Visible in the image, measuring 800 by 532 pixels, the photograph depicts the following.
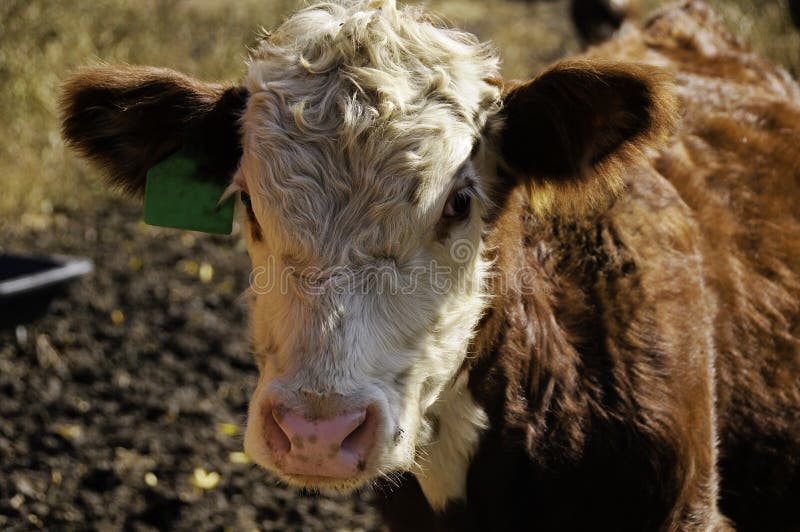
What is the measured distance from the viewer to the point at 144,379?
5000 mm

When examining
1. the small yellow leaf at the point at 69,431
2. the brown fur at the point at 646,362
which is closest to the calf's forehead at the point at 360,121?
the brown fur at the point at 646,362

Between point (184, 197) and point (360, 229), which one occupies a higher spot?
point (360, 229)

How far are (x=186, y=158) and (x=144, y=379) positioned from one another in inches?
90.8

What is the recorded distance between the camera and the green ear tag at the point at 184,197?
297 centimetres

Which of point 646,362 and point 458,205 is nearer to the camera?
point 458,205

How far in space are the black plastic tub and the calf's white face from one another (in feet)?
8.56

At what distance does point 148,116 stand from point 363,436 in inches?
46.5

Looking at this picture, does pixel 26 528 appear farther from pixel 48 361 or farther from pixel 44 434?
pixel 48 361

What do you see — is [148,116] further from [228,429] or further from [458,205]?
[228,429]

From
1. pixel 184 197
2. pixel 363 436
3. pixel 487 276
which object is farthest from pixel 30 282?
pixel 363 436

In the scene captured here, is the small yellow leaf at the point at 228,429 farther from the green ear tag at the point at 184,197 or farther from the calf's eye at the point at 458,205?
the calf's eye at the point at 458,205

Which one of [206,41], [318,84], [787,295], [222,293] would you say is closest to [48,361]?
[222,293]

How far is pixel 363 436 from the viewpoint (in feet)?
7.69

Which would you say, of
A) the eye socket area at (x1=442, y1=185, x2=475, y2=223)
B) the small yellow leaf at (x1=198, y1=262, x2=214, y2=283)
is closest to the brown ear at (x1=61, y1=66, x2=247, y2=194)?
the eye socket area at (x1=442, y1=185, x2=475, y2=223)
